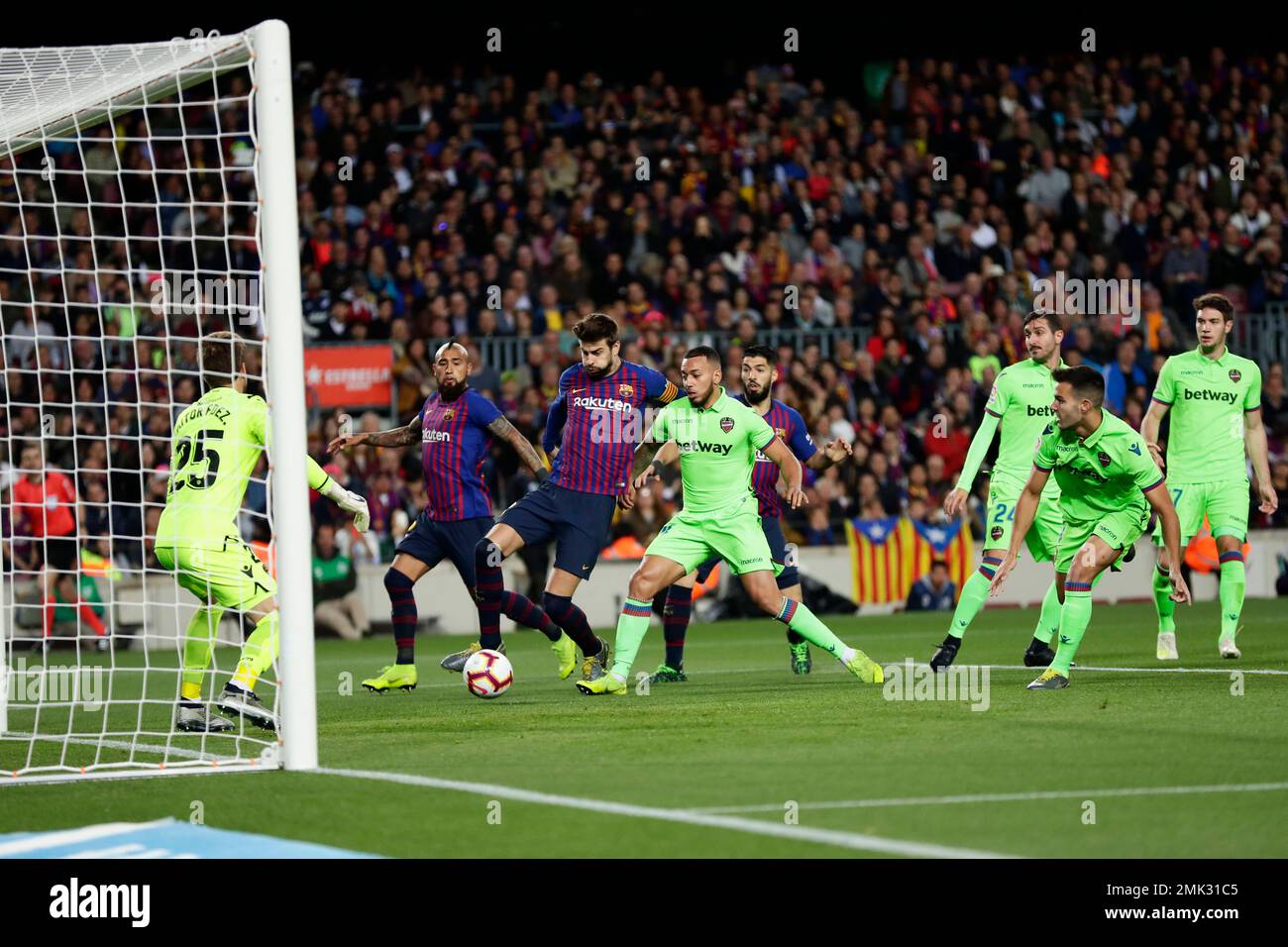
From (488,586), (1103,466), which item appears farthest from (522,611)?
(1103,466)

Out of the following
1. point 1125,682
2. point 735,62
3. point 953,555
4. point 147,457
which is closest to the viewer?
point 1125,682

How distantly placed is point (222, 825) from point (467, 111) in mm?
19484

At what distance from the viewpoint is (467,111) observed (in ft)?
82.0

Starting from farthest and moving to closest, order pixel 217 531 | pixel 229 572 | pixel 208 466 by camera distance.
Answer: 1. pixel 208 466
2. pixel 217 531
3. pixel 229 572

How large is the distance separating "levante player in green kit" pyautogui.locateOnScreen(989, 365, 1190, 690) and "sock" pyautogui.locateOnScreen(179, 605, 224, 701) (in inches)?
164

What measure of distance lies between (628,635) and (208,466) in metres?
2.77

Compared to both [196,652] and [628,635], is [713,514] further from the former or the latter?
[196,652]

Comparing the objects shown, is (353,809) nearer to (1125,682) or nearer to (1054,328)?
(1125,682)

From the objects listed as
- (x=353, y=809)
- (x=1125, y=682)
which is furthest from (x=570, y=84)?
(x=353, y=809)

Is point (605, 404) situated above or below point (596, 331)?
below

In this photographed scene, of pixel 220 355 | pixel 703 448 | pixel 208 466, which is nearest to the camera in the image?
pixel 220 355

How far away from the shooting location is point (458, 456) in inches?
486

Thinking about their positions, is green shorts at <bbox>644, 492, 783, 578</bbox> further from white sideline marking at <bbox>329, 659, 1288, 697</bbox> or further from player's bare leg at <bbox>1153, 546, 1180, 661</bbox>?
player's bare leg at <bbox>1153, 546, 1180, 661</bbox>
